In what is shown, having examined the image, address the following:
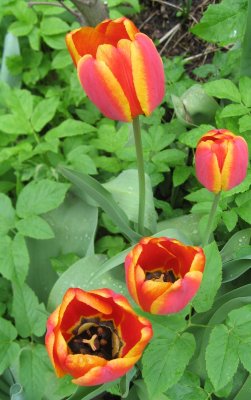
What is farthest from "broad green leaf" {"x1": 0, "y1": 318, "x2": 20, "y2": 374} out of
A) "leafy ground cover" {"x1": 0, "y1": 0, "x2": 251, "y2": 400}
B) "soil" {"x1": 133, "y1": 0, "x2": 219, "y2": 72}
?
"soil" {"x1": 133, "y1": 0, "x2": 219, "y2": 72}

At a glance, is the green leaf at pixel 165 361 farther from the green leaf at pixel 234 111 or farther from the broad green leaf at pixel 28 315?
the green leaf at pixel 234 111

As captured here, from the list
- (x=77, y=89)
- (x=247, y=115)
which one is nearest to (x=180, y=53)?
(x=77, y=89)

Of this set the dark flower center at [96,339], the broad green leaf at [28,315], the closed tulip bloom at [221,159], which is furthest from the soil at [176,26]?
the dark flower center at [96,339]

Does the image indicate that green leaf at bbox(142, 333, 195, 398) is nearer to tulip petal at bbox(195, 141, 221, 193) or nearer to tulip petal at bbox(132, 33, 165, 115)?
tulip petal at bbox(195, 141, 221, 193)

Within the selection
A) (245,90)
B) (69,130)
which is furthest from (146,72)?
(69,130)

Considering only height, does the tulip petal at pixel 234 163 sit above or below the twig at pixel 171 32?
above

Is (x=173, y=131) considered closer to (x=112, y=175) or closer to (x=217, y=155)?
(x=112, y=175)
